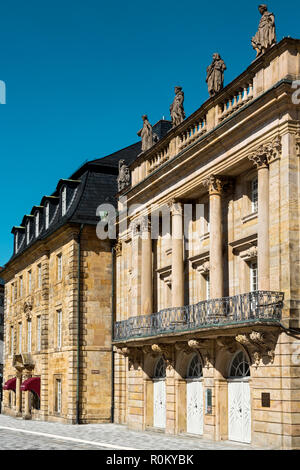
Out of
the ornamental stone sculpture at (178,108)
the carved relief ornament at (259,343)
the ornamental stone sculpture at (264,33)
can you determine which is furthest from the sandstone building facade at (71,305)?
the carved relief ornament at (259,343)

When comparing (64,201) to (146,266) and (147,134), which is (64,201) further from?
(146,266)

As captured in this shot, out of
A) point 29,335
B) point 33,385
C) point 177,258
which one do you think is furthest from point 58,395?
point 177,258

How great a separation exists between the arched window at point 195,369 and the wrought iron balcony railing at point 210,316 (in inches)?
59.1

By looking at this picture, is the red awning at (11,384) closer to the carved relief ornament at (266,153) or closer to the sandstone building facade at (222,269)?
the sandstone building facade at (222,269)

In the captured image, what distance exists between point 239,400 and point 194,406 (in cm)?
336

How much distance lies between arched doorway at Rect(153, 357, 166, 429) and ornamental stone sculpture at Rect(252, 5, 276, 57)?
1378 centimetres

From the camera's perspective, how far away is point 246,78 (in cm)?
2436

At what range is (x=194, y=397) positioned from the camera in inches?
1097

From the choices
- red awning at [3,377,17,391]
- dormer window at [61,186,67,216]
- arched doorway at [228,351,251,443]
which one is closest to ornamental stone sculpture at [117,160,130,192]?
dormer window at [61,186,67,216]

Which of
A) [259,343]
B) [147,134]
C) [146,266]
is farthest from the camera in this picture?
[147,134]

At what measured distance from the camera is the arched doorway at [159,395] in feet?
100

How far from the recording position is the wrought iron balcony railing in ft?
71.8

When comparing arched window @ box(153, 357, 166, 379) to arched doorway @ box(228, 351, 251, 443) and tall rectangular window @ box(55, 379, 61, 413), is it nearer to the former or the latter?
arched doorway @ box(228, 351, 251, 443)

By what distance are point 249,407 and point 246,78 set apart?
34.9 feet
